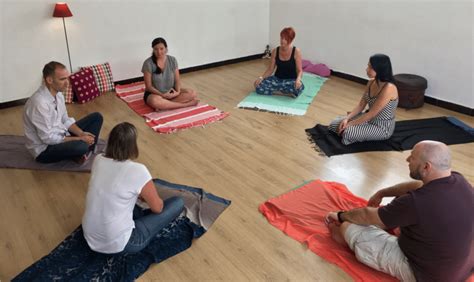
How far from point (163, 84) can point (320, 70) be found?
2453 millimetres

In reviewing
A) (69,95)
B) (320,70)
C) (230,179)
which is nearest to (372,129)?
(230,179)

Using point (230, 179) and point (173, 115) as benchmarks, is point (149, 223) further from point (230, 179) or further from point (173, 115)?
point (173, 115)

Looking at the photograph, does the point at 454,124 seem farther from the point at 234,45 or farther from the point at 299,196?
the point at 234,45

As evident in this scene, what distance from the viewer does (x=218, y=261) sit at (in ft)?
7.64

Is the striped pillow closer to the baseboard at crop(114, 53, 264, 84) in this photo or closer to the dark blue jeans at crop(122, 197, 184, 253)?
the baseboard at crop(114, 53, 264, 84)

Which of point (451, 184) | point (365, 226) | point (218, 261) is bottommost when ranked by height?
point (218, 261)

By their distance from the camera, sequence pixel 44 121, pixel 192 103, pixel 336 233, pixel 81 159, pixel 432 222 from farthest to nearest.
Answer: pixel 192 103, pixel 81 159, pixel 44 121, pixel 336 233, pixel 432 222

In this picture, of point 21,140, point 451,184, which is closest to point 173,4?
point 21,140

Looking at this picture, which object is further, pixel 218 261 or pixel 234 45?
pixel 234 45

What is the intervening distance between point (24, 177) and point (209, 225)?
167 cm

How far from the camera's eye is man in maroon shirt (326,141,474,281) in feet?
5.97

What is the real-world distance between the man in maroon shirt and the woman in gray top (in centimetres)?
292

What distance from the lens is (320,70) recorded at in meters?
5.78

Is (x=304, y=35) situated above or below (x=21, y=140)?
above
